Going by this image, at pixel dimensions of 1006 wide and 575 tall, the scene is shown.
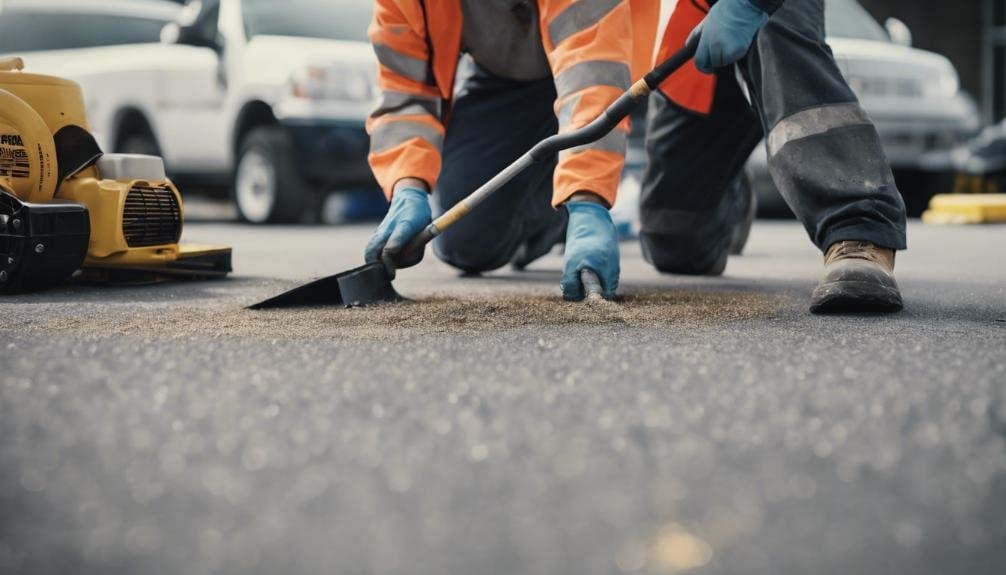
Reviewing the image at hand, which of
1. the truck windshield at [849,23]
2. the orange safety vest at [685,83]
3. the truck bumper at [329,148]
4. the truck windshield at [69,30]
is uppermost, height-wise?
the truck windshield at [849,23]

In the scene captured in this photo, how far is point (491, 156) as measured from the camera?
3305mm

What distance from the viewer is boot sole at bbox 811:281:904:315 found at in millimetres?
2209

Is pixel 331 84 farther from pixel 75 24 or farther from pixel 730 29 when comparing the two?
pixel 730 29

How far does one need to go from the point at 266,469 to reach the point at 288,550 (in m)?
0.20

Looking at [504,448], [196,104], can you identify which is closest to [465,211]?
[504,448]

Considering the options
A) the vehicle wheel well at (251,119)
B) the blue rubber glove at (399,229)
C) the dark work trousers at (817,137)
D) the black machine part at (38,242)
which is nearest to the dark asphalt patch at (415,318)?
the blue rubber glove at (399,229)

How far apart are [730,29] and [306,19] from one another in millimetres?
4396

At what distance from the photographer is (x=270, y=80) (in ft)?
19.9

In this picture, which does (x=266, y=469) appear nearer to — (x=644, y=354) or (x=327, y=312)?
(x=644, y=354)

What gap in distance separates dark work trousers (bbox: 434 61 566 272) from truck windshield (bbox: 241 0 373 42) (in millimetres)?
3116

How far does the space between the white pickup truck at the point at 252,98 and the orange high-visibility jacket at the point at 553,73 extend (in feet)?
10.0

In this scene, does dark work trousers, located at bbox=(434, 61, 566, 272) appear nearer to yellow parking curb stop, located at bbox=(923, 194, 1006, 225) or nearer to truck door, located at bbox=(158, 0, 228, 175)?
truck door, located at bbox=(158, 0, 228, 175)

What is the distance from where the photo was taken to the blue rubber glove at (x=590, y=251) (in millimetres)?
2436

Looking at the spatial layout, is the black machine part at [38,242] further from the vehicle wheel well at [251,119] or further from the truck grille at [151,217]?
the vehicle wheel well at [251,119]
